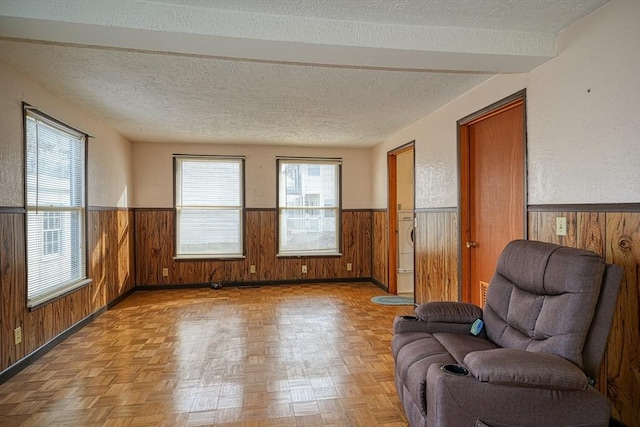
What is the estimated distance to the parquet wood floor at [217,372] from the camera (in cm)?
221

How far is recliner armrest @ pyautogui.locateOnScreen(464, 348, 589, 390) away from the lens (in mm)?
1477

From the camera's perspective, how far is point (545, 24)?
223 cm

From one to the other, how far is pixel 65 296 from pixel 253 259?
283cm

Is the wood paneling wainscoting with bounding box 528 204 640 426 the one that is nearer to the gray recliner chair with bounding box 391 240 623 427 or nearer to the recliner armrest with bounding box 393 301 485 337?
the gray recliner chair with bounding box 391 240 623 427

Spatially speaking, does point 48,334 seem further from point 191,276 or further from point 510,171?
point 510,171

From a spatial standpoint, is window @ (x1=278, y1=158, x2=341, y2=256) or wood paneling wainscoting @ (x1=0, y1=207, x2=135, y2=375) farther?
window @ (x1=278, y1=158, x2=341, y2=256)

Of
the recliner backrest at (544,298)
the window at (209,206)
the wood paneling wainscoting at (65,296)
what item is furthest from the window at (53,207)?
the recliner backrest at (544,298)

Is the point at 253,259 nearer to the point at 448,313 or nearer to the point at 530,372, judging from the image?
the point at 448,313

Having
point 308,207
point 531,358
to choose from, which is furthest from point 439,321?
point 308,207

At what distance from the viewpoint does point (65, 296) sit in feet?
11.6

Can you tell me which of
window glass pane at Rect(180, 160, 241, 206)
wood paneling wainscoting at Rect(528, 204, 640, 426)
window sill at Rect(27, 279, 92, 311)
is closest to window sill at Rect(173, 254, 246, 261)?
window glass pane at Rect(180, 160, 241, 206)

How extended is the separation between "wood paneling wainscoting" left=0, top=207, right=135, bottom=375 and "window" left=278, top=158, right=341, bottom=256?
7.54 ft

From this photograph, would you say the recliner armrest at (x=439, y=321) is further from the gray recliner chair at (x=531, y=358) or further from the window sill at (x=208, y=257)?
the window sill at (x=208, y=257)

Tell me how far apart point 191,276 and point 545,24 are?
5350 mm
